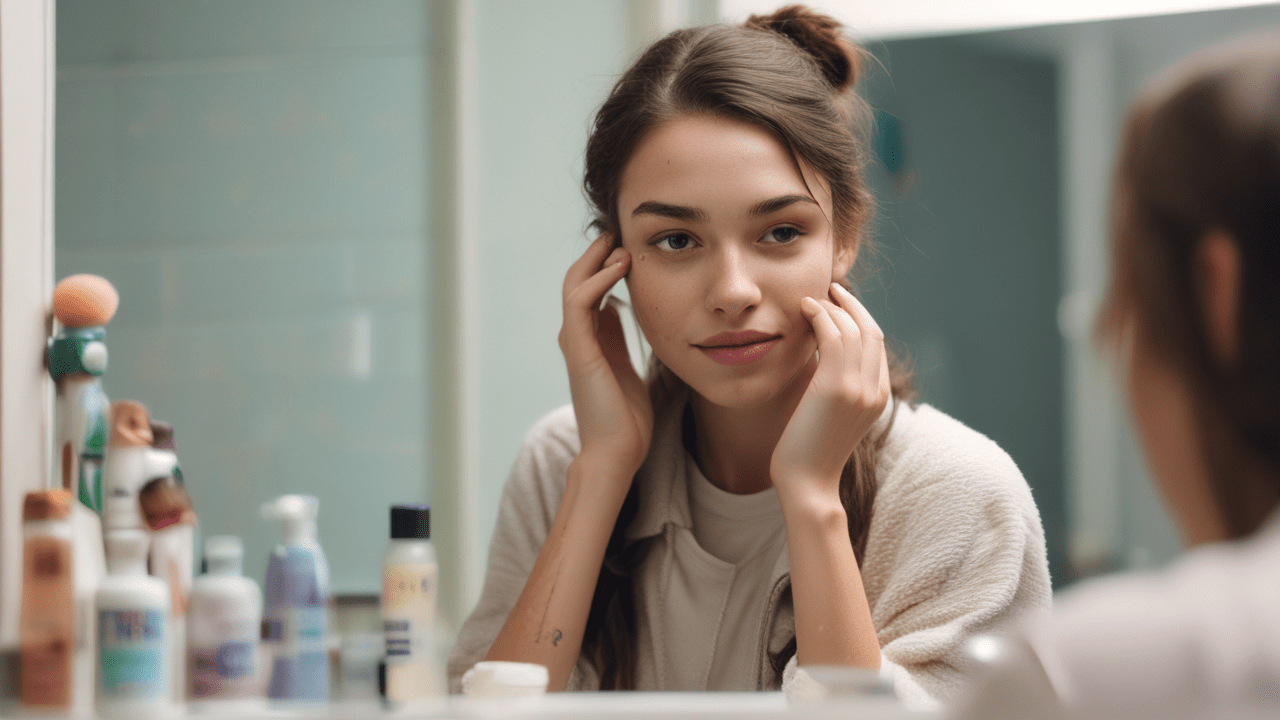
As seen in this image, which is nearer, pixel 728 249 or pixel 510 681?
pixel 510 681

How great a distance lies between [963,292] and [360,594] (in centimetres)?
140

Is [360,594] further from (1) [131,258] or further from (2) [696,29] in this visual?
(1) [131,258]

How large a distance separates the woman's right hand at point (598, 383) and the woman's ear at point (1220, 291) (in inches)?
21.0

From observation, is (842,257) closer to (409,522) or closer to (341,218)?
(409,522)

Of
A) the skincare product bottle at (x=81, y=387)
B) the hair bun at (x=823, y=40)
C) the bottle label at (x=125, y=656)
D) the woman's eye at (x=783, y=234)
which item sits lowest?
the bottle label at (x=125, y=656)

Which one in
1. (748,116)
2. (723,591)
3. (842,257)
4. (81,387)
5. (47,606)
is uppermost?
(748,116)

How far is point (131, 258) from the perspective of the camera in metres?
1.31

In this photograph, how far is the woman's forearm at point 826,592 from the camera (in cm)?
69

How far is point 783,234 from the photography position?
0.80 meters

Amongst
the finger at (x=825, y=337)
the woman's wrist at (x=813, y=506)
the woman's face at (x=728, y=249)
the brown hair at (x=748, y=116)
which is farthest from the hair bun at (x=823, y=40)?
the woman's wrist at (x=813, y=506)

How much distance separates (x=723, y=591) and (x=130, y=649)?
1.64ft

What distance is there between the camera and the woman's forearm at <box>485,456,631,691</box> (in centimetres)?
76

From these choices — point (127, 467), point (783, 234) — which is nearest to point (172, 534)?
point (127, 467)

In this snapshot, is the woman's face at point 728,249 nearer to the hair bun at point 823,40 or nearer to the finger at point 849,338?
the finger at point 849,338
